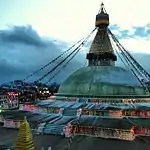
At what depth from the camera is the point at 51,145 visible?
16.8 meters

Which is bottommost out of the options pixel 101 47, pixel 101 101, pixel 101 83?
pixel 101 101

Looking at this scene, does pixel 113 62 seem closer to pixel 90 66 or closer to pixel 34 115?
pixel 90 66

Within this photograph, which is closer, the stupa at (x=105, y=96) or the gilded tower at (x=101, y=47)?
the stupa at (x=105, y=96)

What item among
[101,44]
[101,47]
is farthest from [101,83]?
[101,44]

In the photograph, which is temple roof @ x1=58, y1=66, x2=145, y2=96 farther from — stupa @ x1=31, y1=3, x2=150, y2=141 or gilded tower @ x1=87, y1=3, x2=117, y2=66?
gilded tower @ x1=87, y1=3, x2=117, y2=66

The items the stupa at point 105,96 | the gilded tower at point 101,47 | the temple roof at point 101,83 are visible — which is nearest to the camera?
the stupa at point 105,96

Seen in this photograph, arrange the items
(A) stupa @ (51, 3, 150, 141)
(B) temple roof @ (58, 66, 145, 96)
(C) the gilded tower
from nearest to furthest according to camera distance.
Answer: (A) stupa @ (51, 3, 150, 141) → (B) temple roof @ (58, 66, 145, 96) → (C) the gilded tower

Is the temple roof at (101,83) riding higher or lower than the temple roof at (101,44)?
lower

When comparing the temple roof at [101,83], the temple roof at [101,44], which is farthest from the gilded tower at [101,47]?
the temple roof at [101,83]

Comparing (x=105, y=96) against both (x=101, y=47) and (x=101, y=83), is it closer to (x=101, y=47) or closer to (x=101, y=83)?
(x=101, y=83)

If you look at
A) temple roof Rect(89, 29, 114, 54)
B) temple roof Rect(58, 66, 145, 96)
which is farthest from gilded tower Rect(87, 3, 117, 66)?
temple roof Rect(58, 66, 145, 96)

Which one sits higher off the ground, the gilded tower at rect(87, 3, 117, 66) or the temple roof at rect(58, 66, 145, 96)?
the gilded tower at rect(87, 3, 117, 66)

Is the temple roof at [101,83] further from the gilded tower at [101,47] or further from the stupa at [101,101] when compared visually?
the gilded tower at [101,47]

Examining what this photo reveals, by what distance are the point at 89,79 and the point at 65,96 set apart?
2542 millimetres
